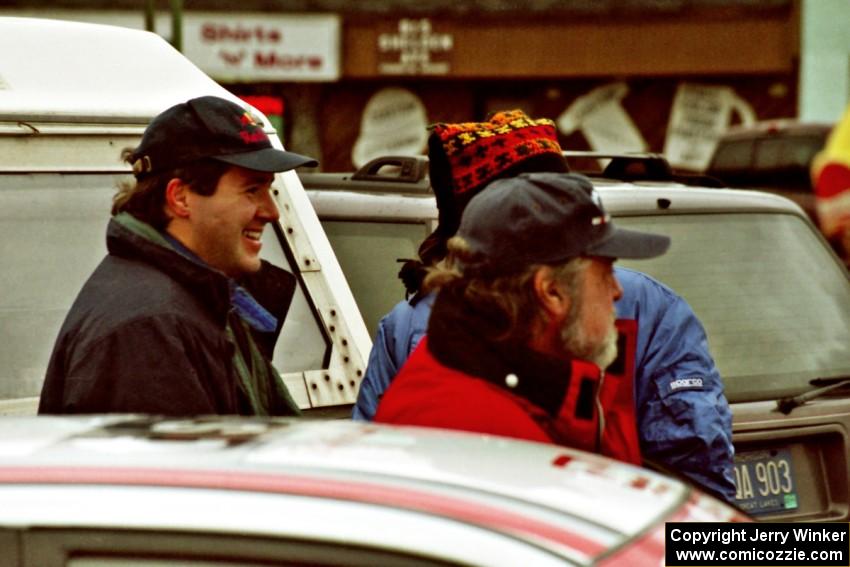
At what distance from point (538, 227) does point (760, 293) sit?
2555mm

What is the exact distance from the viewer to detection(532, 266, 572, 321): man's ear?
3.16 metres

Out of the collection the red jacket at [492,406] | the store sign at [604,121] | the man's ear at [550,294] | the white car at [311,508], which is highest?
the man's ear at [550,294]

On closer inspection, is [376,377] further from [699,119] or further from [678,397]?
[699,119]

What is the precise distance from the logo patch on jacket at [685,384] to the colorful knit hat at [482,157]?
66 centimetres

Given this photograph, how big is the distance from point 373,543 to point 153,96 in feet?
9.94

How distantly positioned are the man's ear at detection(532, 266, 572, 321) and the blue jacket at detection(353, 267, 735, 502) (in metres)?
0.75

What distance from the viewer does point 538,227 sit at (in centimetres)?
317

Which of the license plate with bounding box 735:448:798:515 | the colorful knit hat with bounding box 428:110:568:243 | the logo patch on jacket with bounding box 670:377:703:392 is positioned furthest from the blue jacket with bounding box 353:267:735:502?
the license plate with bounding box 735:448:798:515

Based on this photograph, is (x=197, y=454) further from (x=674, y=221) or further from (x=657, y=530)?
(x=674, y=221)

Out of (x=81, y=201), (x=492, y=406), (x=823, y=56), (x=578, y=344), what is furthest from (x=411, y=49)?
(x=492, y=406)

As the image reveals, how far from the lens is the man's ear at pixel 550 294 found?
3164mm

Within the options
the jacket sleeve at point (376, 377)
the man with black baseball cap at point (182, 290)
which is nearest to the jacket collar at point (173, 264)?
the man with black baseball cap at point (182, 290)

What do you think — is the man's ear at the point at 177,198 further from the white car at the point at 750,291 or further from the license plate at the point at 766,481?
the license plate at the point at 766,481

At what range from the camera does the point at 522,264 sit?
3.17 m
